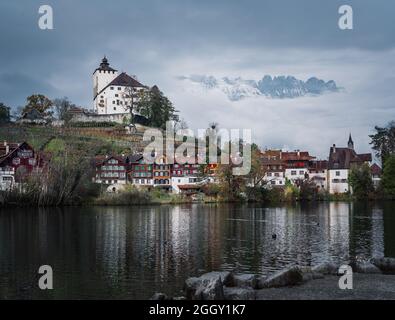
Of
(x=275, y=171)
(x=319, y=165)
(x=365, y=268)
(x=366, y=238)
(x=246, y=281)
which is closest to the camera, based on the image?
(x=246, y=281)

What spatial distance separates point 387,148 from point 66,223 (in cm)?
10170

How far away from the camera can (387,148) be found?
462 feet

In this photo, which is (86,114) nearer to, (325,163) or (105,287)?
(325,163)

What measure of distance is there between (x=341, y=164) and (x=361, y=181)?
14332 millimetres

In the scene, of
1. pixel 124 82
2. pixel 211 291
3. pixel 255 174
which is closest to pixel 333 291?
pixel 211 291

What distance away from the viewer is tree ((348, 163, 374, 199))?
12656 cm

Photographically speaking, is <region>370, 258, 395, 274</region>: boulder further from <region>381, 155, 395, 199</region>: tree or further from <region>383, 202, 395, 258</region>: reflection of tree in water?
<region>381, 155, 395, 199</region>: tree

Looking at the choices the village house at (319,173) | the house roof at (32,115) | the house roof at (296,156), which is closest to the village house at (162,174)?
the house roof at (296,156)

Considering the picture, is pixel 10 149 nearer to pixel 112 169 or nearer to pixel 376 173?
pixel 112 169

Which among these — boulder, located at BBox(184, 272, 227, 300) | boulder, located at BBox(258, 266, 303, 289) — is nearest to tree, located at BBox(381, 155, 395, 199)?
boulder, located at BBox(258, 266, 303, 289)

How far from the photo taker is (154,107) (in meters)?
162

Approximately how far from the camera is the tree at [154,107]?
161 metres

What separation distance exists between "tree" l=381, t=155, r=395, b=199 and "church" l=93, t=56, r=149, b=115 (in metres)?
76.7
